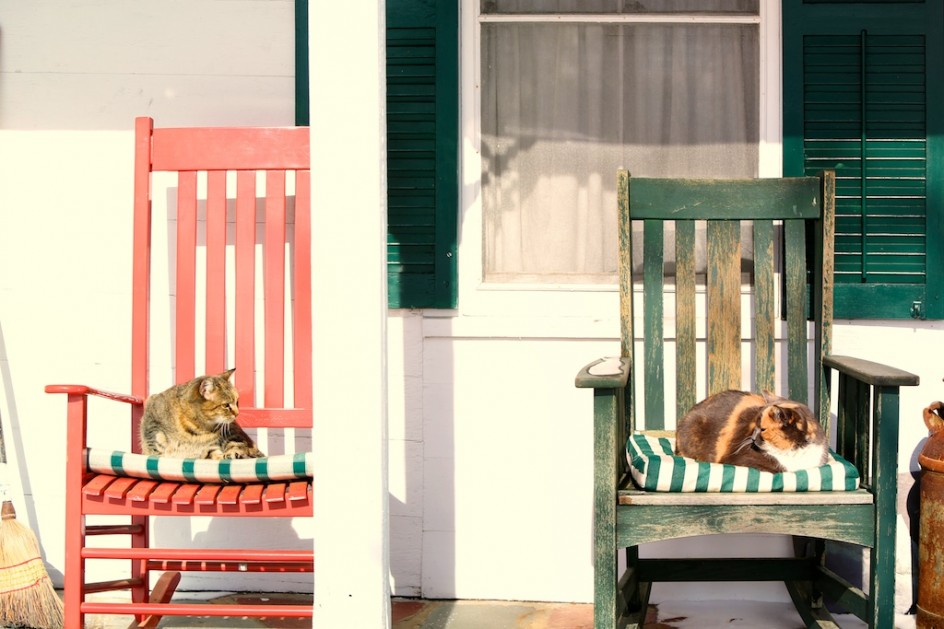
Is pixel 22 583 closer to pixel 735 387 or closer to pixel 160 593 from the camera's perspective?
pixel 160 593

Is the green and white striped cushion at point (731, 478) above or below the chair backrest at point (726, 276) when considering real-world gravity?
below

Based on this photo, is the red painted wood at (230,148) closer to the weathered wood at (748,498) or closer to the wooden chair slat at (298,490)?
the wooden chair slat at (298,490)

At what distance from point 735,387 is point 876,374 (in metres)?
0.53

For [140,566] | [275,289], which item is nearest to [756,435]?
[275,289]

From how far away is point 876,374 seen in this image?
2.21m

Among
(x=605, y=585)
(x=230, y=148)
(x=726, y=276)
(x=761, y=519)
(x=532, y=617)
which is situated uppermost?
(x=230, y=148)

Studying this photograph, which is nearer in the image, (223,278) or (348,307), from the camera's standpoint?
(348,307)

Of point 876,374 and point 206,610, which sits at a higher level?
point 876,374

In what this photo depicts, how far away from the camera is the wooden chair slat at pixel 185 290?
2814 mm

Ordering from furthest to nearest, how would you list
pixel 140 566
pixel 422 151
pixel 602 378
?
pixel 422 151, pixel 140 566, pixel 602 378

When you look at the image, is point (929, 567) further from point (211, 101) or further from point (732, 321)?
point (211, 101)

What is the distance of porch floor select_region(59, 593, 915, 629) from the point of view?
2807mm

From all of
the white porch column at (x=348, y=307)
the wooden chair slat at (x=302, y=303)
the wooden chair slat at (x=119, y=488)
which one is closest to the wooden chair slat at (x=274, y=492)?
the white porch column at (x=348, y=307)

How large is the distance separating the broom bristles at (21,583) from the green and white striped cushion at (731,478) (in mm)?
1543
